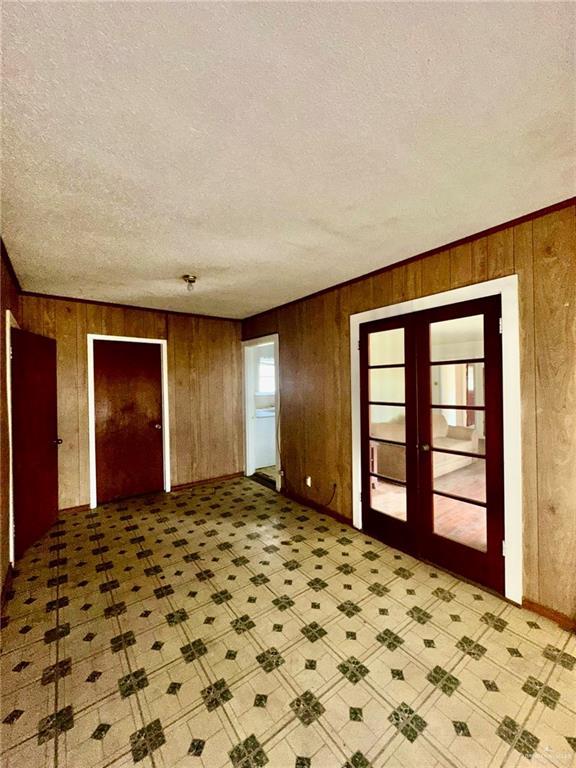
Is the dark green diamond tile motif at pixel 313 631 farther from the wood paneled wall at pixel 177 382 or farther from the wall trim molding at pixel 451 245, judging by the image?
the wood paneled wall at pixel 177 382

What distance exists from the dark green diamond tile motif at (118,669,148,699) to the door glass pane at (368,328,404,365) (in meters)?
2.74

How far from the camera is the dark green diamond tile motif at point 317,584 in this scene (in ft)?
7.90

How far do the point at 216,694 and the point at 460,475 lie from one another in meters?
2.12

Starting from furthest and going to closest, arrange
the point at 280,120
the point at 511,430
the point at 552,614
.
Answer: the point at 511,430, the point at 552,614, the point at 280,120

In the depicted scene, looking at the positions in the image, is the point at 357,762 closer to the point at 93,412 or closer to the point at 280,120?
the point at 280,120

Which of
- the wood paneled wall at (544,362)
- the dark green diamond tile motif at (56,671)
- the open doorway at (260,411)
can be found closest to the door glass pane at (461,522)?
the wood paneled wall at (544,362)

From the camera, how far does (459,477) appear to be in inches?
101

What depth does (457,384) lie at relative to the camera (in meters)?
2.50

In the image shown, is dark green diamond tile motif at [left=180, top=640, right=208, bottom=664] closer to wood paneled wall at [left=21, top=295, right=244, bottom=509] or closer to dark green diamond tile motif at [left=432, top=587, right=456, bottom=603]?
dark green diamond tile motif at [left=432, top=587, right=456, bottom=603]

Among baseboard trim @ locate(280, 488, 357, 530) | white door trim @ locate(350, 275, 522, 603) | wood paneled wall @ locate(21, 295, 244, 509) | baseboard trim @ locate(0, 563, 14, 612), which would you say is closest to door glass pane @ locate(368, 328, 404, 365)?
white door trim @ locate(350, 275, 522, 603)

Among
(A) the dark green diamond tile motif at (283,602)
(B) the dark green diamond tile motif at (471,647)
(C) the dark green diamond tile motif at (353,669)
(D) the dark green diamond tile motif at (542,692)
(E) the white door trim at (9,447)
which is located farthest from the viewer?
(E) the white door trim at (9,447)

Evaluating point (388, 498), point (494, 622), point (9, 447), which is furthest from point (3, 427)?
point (494, 622)

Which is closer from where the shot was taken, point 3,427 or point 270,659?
point 270,659

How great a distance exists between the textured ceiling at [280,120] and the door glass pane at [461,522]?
6.70ft
